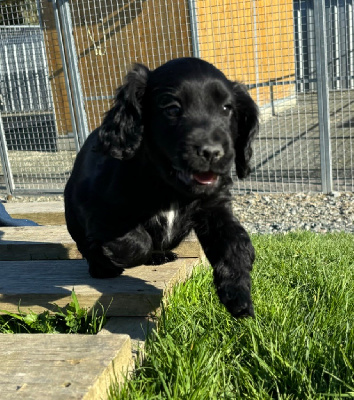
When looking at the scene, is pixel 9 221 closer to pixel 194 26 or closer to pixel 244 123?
pixel 244 123

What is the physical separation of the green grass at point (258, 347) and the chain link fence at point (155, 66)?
14.8ft

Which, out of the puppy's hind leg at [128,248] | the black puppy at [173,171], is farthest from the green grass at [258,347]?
the puppy's hind leg at [128,248]

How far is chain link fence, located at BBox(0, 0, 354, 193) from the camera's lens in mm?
7125

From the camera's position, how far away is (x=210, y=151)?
6.49 feet

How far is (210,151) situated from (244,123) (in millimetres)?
690

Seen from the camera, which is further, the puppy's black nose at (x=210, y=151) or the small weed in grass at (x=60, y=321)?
the small weed in grass at (x=60, y=321)

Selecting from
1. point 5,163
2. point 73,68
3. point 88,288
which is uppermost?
point 73,68

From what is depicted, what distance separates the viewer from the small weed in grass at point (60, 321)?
92.7 inches

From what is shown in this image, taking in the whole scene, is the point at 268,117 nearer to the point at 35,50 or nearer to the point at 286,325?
the point at 35,50

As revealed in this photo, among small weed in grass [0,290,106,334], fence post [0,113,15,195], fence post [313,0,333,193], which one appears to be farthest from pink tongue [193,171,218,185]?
fence post [0,113,15,195]

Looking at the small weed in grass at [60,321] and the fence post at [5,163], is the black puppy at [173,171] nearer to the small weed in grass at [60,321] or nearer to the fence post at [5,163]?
the small weed in grass at [60,321]

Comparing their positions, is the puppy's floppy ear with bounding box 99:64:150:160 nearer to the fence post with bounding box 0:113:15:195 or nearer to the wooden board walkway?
the wooden board walkway

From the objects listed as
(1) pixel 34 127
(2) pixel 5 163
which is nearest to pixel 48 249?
(2) pixel 5 163

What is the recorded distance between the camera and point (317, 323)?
213cm
